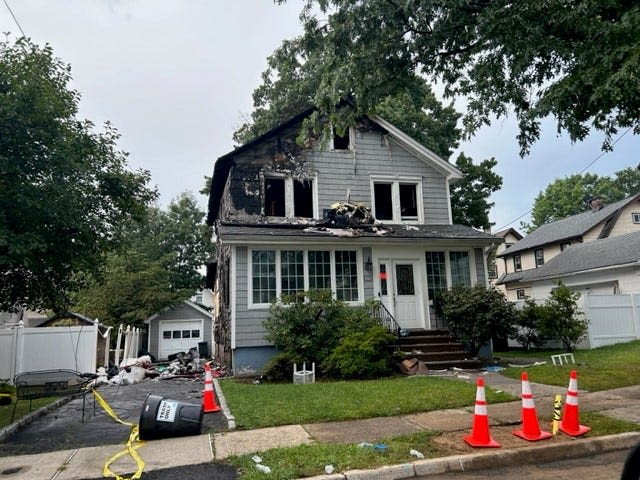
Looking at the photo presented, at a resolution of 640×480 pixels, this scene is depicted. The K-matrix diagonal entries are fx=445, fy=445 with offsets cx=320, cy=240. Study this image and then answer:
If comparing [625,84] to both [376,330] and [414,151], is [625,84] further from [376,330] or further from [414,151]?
[414,151]

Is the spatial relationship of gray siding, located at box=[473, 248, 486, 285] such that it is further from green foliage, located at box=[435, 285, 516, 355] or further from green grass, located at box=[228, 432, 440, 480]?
green grass, located at box=[228, 432, 440, 480]

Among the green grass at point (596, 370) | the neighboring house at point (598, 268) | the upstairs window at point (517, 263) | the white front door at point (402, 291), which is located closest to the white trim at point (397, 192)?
the white front door at point (402, 291)

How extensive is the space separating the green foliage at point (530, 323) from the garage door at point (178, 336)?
1759 centimetres

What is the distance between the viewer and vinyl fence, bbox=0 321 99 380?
12.3m

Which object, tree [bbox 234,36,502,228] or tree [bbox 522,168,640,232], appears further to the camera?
tree [bbox 522,168,640,232]

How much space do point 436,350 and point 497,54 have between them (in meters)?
7.52

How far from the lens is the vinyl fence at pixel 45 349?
40.3 feet

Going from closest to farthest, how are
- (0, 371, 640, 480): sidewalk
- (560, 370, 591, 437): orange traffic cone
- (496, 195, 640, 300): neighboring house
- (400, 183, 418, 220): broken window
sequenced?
1. (0, 371, 640, 480): sidewalk
2. (560, 370, 591, 437): orange traffic cone
3. (400, 183, 418, 220): broken window
4. (496, 195, 640, 300): neighboring house

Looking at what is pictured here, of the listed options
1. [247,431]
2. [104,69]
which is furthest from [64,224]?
[104,69]

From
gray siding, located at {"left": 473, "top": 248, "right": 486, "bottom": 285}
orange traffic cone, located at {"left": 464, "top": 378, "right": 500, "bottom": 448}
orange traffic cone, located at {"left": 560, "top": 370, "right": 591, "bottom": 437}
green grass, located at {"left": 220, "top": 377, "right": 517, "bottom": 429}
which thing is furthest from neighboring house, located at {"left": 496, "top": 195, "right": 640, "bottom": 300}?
orange traffic cone, located at {"left": 464, "top": 378, "right": 500, "bottom": 448}

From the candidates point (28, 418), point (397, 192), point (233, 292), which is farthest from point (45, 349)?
point (397, 192)

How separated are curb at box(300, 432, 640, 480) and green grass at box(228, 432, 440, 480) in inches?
5.0

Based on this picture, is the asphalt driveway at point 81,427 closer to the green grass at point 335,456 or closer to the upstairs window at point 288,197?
the green grass at point 335,456

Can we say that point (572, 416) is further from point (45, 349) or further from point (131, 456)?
point (45, 349)
